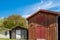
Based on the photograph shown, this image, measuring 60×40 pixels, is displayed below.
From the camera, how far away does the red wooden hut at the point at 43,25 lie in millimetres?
21594

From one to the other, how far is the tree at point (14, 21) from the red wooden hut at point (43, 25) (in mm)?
14001

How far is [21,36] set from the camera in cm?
2497


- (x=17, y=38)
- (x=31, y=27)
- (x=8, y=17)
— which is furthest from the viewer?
(x=8, y=17)

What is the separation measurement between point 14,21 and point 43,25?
1847 cm

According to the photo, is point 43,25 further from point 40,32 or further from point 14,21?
point 14,21

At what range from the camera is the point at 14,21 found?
4006cm

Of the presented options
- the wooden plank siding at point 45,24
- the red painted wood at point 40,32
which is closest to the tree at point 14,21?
the wooden plank siding at point 45,24

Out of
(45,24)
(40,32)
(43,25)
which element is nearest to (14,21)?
(40,32)

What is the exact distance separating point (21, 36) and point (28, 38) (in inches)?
77.0

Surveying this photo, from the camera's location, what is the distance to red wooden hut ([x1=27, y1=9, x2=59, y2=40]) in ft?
70.8

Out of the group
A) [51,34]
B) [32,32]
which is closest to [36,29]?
[32,32]

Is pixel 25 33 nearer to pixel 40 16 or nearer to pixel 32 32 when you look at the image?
pixel 32 32

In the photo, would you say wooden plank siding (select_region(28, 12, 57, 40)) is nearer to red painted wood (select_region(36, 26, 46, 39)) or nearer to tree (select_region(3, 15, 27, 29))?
red painted wood (select_region(36, 26, 46, 39))

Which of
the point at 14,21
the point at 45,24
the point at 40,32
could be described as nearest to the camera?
the point at 45,24
